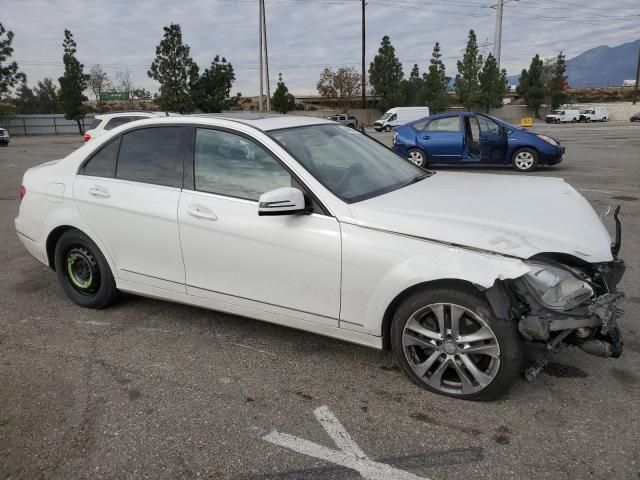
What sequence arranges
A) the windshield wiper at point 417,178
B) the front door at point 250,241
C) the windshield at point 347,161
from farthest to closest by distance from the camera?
the windshield wiper at point 417,178
the windshield at point 347,161
the front door at point 250,241

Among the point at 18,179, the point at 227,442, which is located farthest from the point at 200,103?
the point at 227,442

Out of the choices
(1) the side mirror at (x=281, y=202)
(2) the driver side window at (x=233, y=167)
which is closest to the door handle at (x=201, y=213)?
(2) the driver side window at (x=233, y=167)

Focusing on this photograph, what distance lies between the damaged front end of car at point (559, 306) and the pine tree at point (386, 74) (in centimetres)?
5890

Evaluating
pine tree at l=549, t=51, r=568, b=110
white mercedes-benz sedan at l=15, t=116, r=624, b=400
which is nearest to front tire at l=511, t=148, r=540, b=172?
white mercedes-benz sedan at l=15, t=116, r=624, b=400

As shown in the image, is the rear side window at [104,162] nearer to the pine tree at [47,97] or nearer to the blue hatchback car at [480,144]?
the blue hatchback car at [480,144]

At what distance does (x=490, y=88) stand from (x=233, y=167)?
2455 inches

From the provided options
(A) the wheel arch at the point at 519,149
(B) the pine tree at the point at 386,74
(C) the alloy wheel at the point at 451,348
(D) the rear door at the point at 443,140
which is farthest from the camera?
(B) the pine tree at the point at 386,74

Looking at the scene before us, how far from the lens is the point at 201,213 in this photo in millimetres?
3549

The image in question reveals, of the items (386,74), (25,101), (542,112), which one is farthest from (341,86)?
(25,101)

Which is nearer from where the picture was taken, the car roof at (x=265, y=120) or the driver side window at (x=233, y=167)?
the driver side window at (x=233, y=167)

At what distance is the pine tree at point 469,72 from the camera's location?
6297 cm

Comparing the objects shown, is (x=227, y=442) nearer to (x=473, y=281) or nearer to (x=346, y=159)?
(x=473, y=281)

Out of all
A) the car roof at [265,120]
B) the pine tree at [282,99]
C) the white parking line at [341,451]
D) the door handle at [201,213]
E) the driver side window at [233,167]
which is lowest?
the white parking line at [341,451]

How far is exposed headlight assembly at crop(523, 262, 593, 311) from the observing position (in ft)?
9.11
